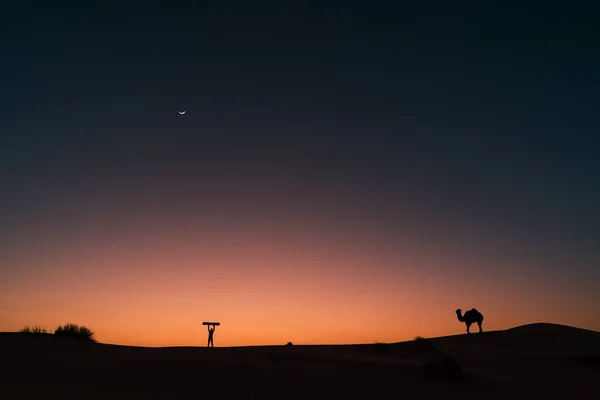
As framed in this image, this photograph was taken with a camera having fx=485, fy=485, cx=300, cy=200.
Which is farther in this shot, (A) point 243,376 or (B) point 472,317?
(B) point 472,317

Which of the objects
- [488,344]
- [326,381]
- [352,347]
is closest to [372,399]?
[326,381]

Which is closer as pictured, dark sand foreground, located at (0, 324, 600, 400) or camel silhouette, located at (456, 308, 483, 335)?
dark sand foreground, located at (0, 324, 600, 400)

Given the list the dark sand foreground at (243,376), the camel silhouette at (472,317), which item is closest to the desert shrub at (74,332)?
the dark sand foreground at (243,376)

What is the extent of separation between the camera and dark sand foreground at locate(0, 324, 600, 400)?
38.9ft

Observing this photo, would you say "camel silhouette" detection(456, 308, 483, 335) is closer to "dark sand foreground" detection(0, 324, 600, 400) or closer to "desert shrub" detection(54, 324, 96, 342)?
"dark sand foreground" detection(0, 324, 600, 400)

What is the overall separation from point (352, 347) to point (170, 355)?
11.8 m

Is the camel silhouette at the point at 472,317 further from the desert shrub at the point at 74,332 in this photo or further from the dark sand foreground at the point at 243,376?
the desert shrub at the point at 74,332

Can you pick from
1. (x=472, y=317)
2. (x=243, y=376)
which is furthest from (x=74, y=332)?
(x=472, y=317)

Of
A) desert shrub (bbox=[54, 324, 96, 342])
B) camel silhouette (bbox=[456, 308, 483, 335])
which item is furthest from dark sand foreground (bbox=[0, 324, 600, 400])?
camel silhouette (bbox=[456, 308, 483, 335])

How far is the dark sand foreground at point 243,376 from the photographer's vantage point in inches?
466

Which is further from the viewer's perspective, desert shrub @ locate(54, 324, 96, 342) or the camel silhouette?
the camel silhouette

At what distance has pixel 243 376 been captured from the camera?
45.7 feet

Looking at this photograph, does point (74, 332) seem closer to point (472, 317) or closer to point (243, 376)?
point (243, 376)

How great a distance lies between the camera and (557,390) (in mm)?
16188
